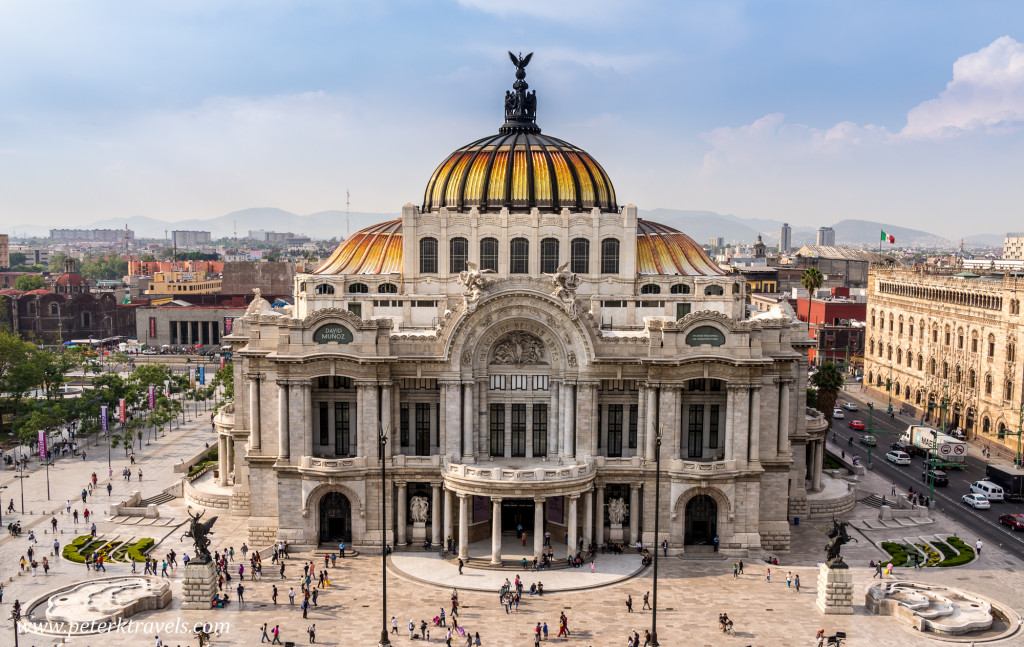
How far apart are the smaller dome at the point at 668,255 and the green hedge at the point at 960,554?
2941 centimetres

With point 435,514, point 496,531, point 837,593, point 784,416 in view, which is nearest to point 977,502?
point 784,416

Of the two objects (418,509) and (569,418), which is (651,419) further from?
(418,509)

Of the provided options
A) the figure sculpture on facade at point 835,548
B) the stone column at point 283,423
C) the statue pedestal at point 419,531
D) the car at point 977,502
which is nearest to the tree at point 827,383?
the car at point 977,502

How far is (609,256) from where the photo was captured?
78.7 m

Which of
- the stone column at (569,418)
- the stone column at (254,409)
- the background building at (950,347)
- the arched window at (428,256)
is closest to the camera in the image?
the stone column at (569,418)

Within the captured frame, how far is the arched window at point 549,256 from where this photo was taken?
256 ft

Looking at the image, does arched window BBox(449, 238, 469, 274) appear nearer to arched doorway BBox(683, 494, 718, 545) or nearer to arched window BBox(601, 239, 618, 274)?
arched window BBox(601, 239, 618, 274)

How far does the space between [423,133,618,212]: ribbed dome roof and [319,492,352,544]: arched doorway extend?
1081 inches

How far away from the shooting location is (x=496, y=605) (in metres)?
59.5

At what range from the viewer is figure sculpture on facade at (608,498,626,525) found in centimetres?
6925

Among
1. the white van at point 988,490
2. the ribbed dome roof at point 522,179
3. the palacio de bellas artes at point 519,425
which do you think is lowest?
the white van at point 988,490

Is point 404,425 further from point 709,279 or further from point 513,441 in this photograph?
point 709,279

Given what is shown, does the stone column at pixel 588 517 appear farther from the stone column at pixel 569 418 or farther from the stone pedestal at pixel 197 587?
the stone pedestal at pixel 197 587

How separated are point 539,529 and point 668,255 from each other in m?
29.0
